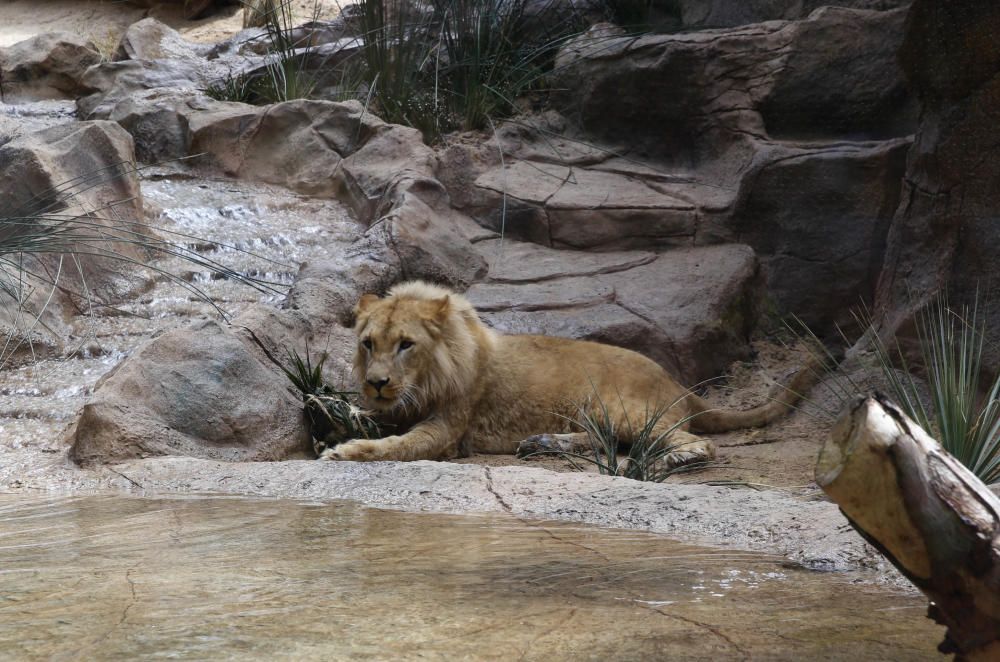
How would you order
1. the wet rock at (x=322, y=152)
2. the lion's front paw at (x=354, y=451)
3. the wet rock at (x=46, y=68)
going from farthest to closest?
the wet rock at (x=46, y=68) < the wet rock at (x=322, y=152) < the lion's front paw at (x=354, y=451)

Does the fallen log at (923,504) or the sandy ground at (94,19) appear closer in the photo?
the fallen log at (923,504)

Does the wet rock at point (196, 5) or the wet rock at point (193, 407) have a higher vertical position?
the wet rock at point (196, 5)

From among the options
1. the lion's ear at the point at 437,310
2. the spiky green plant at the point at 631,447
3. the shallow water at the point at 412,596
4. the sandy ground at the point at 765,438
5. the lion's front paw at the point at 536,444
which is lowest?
the sandy ground at the point at 765,438

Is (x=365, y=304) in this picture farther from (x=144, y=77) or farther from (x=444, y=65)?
(x=144, y=77)

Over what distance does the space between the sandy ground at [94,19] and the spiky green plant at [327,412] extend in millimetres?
13108

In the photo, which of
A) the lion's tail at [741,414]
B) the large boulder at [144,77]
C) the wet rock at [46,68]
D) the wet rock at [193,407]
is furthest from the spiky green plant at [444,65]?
the wet rock at [46,68]

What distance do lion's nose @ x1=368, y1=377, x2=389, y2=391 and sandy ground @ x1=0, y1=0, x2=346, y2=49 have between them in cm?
1336

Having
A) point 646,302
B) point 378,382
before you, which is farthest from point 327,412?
point 646,302

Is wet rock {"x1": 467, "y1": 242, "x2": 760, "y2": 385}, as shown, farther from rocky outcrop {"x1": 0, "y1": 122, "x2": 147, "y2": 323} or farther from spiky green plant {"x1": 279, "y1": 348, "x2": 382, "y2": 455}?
rocky outcrop {"x1": 0, "y1": 122, "x2": 147, "y2": 323}

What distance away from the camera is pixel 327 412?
6.11m

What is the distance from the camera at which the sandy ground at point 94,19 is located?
1875cm

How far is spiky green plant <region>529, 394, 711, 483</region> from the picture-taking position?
207 inches

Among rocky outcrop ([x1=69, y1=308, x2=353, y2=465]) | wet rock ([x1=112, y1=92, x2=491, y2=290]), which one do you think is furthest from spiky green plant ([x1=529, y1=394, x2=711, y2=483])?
wet rock ([x1=112, y1=92, x2=491, y2=290])

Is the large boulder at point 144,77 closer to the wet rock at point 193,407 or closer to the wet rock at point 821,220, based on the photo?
the wet rock at point 193,407
